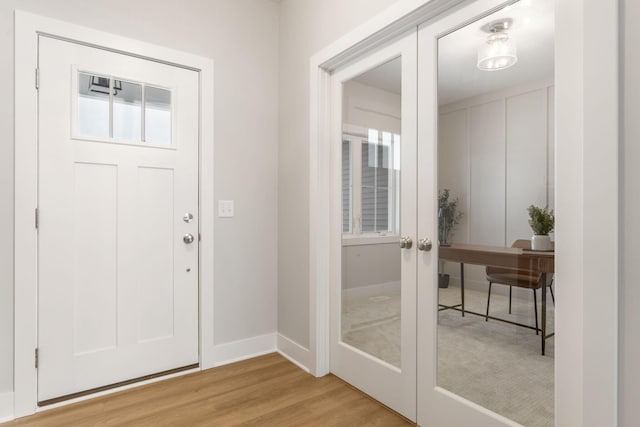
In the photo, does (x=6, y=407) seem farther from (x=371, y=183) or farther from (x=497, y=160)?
(x=497, y=160)

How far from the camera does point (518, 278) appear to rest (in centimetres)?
152

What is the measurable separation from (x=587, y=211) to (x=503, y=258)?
46 cm

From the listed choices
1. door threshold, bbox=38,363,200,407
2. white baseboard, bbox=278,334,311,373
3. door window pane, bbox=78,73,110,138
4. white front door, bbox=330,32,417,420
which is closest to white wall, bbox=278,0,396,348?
white baseboard, bbox=278,334,311,373

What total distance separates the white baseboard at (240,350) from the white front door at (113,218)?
14cm

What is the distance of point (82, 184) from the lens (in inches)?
85.7

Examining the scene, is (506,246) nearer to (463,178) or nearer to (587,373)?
(463,178)

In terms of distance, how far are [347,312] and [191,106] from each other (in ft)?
5.99

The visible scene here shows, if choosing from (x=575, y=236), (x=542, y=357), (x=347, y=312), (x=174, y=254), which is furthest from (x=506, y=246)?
(x=174, y=254)

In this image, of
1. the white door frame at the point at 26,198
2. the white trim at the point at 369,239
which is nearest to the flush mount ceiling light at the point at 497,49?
the white trim at the point at 369,239

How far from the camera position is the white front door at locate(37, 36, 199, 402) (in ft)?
6.86

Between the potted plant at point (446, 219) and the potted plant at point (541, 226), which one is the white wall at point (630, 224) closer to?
Answer: the potted plant at point (541, 226)

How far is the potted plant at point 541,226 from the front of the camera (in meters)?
1.39

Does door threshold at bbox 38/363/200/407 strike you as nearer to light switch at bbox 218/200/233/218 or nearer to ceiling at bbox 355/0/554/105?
light switch at bbox 218/200/233/218

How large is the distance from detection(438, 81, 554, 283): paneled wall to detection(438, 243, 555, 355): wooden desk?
0.04m
